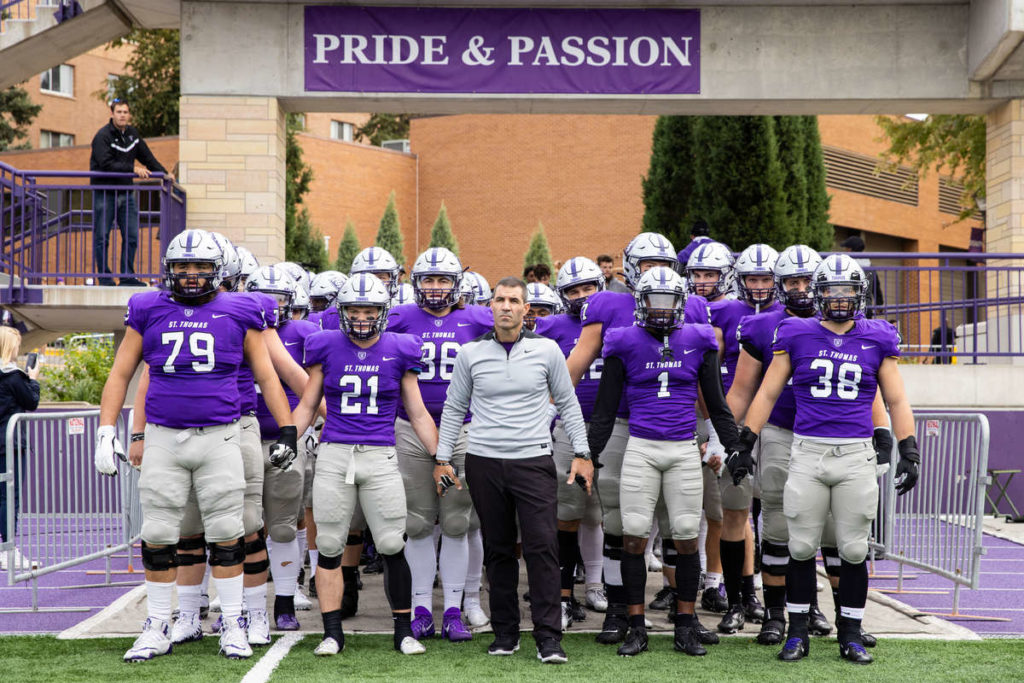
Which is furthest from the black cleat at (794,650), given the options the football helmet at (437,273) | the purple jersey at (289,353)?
the purple jersey at (289,353)

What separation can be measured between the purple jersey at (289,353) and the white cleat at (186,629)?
1.17 meters

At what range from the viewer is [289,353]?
291 inches

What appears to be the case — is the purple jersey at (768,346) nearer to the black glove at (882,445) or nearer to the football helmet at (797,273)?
the football helmet at (797,273)

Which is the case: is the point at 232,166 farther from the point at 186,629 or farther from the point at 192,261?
the point at 186,629

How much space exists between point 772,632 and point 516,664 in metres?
1.61

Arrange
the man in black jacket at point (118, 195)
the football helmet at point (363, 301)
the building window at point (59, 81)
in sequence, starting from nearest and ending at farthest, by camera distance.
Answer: the football helmet at point (363, 301)
the man in black jacket at point (118, 195)
the building window at point (59, 81)

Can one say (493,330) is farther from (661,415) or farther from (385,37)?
(385,37)

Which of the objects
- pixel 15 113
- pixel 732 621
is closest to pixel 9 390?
pixel 732 621

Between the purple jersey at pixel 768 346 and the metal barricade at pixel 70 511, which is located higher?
the purple jersey at pixel 768 346

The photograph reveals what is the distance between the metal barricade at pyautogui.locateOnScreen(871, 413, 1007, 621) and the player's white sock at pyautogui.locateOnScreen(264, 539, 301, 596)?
442cm

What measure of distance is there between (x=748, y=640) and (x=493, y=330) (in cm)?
241

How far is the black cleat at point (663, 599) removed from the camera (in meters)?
7.73

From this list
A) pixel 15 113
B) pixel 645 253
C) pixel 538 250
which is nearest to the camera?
pixel 645 253

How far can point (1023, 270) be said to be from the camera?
526 inches
